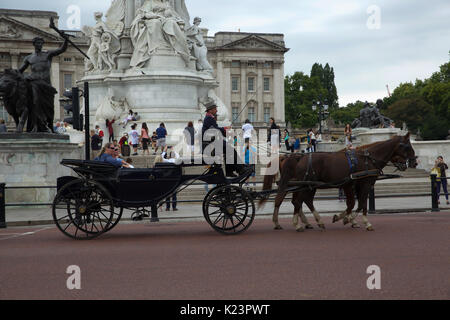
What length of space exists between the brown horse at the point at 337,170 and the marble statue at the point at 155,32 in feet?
64.0

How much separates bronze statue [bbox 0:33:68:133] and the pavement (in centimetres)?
302

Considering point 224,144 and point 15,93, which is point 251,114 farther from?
point 224,144

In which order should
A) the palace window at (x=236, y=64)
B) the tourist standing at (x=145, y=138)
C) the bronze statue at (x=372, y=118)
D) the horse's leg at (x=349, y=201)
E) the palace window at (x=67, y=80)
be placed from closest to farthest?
the horse's leg at (x=349, y=201) → the tourist standing at (x=145, y=138) → the bronze statue at (x=372, y=118) → the palace window at (x=67, y=80) → the palace window at (x=236, y=64)

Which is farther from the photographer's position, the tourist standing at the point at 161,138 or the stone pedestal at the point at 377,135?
the stone pedestal at the point at 377,135

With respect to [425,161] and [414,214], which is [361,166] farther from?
[425,161]

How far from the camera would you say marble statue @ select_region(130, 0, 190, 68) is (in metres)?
30.1

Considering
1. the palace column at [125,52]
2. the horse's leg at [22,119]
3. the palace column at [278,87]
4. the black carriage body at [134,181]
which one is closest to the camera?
the black carriage body at [134,181]

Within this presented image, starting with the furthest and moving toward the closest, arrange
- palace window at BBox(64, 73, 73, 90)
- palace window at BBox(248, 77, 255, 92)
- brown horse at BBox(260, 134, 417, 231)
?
1. palace window at BBox(248, 77, 255, 92)
2. palace window at BBox(64, 73, 73, 90)
3. brown horse at BBox(260, 134, 417, 231)

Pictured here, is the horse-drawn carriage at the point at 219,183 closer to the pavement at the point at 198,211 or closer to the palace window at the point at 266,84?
the pavement at the point at 198,211

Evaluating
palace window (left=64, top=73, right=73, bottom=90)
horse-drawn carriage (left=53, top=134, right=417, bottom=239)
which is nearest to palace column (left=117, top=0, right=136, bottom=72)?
horse-drawn carriage (left=53, top=134, right=417, bottom=239)

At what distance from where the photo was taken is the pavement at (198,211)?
15034mm

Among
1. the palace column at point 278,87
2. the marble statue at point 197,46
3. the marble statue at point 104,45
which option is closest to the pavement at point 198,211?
the marble statue at point 104,45

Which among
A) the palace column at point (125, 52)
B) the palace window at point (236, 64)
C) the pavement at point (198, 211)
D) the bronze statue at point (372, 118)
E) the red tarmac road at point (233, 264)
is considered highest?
the palace window at point (236, 64)

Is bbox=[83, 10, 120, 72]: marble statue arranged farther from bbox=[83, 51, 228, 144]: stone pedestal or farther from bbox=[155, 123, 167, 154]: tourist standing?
bbox=[155, 123, 167, 154]: tourist standing
